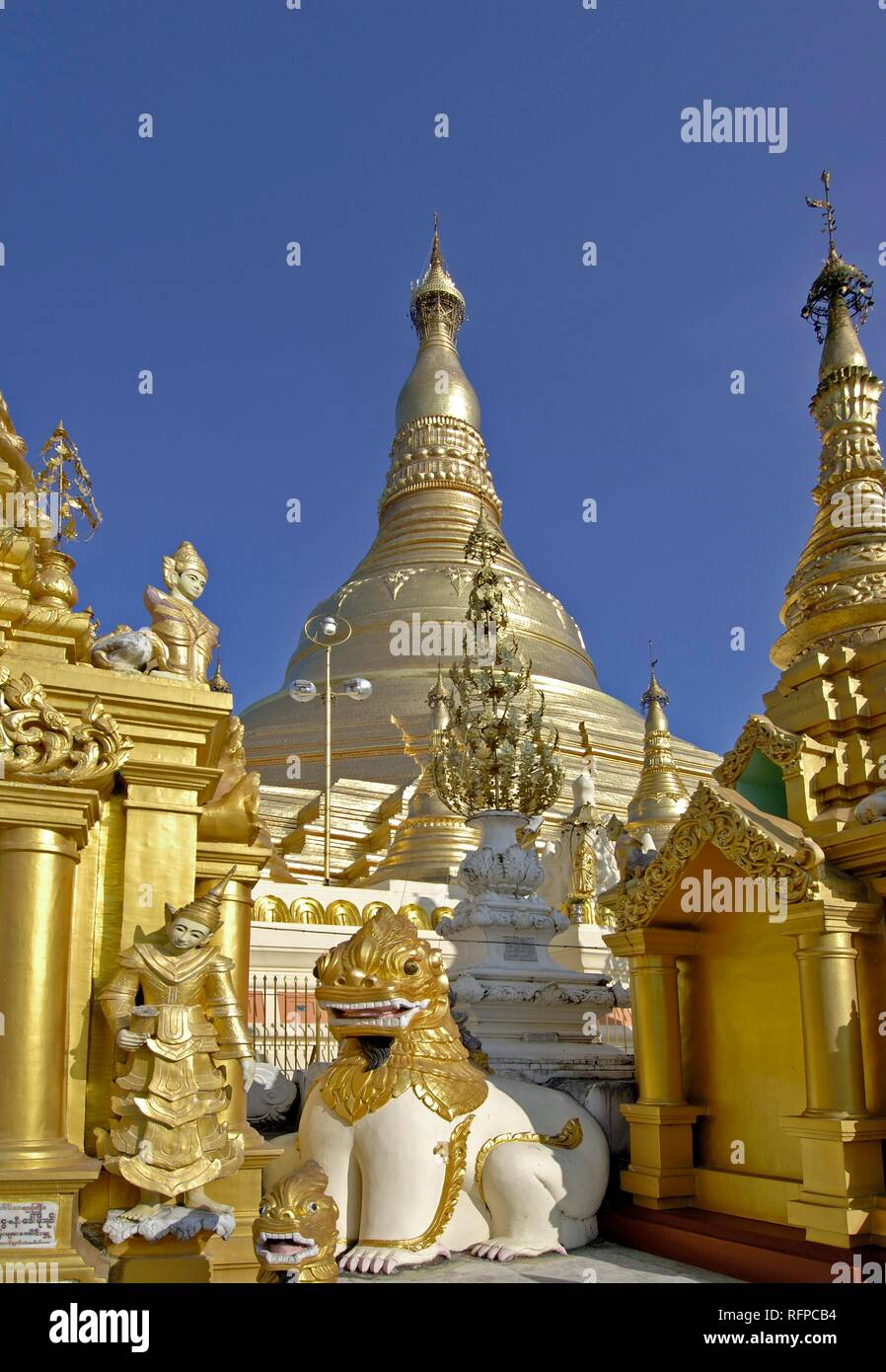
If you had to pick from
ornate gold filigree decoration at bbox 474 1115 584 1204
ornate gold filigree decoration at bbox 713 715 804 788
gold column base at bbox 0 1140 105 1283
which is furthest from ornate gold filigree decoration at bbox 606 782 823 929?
gold column base at bbox 0 1140 105 1283

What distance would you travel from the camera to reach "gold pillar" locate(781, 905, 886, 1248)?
585 cm

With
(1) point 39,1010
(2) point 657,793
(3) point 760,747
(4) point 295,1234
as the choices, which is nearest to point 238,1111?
(4) point 295,1234

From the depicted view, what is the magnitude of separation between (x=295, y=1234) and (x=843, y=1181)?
306cm

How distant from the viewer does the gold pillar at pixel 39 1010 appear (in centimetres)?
401

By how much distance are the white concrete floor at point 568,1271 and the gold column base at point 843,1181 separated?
1.99 feet

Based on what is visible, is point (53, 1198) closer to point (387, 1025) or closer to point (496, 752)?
point (387, 1025)

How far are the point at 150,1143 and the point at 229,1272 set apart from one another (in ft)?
2.63

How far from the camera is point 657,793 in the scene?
2389 cm

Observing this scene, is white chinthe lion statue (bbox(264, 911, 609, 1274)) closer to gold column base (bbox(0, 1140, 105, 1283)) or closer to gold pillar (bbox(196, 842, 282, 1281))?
gold pillar (bbox(196, 842, 282, 1281))

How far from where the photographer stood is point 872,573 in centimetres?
860

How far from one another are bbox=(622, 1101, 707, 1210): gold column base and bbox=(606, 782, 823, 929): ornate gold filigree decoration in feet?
4.00
